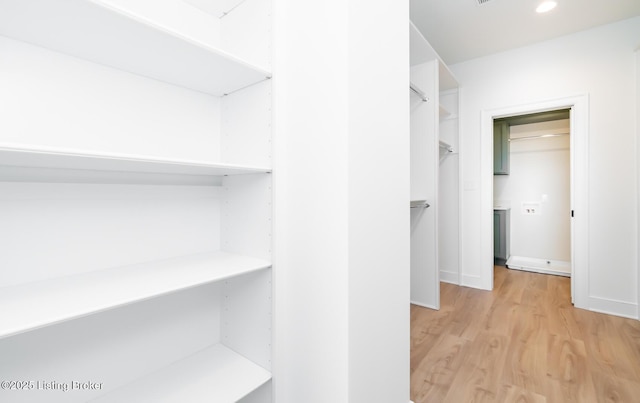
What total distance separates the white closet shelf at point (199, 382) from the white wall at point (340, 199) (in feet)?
0.49

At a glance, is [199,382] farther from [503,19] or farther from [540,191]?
[540,191]

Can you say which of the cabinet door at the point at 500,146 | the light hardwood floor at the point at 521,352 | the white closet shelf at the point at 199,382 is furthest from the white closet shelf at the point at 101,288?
the cabinet door at the point at 500,146

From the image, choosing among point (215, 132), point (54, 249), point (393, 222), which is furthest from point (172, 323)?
point (393, 222)

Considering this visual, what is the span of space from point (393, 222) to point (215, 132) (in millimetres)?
977

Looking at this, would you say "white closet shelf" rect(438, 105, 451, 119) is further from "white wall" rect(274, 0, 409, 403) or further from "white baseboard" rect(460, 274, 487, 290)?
"white wall" rect(274, 0, 409, 403)

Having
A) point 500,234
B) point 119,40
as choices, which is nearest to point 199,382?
point 119,40

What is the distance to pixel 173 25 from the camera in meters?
1.25

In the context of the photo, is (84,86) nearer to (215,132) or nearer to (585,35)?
(215,132)

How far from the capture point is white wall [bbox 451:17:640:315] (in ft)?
8.52

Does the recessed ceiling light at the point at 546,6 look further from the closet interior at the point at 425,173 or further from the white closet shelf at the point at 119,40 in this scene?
the white closet shelf at the point at 119,40

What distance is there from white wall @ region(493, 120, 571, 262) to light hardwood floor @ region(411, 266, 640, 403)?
1.39m

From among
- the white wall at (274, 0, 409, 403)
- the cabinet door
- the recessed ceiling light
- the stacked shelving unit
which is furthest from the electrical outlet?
the stacked shelving unit

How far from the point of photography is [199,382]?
1141 millimetres

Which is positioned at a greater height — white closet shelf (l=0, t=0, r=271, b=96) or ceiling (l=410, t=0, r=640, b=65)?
ceiling (l=410, t=0, r=640, b=65)
